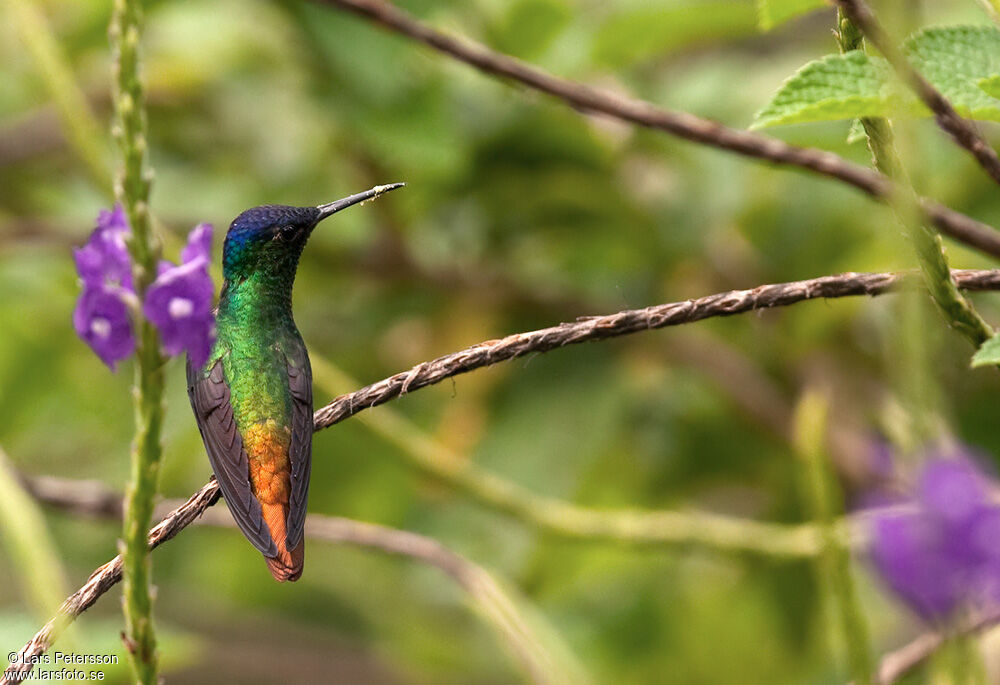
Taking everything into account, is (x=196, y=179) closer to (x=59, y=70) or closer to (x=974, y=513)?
(x=59, y=70)

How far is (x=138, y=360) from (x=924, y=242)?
1.19 feet

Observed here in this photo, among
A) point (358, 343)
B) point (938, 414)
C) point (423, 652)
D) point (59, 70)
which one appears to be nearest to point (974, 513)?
point (938, 414)

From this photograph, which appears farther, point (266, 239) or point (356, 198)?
point (266, 239)

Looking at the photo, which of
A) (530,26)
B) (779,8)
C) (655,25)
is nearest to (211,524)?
(779,8)

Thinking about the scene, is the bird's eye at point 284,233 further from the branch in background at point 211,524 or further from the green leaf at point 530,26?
the green leaf at point 530,26

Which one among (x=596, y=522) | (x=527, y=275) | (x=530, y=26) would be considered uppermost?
(x=530, y=26)

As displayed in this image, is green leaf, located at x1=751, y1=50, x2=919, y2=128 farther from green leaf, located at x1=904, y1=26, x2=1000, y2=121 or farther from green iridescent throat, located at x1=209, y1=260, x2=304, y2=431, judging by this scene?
green iridescent throat, located at x1=209, y1=260, x2=304, y2=431

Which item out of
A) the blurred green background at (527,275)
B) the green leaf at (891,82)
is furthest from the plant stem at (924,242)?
the blurred green background at (527,275)

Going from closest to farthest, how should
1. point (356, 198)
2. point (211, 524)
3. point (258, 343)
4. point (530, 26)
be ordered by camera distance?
1. point (356, 198)
2. point (258, 343)
3. point (211, 524)
4. point (530, 26)

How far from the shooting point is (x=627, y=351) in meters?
2.04

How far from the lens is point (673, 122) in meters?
0.88

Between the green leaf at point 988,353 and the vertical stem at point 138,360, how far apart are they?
39cm

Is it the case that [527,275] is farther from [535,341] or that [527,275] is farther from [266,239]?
[535,341]

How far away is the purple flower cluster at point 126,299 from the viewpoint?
544mm
